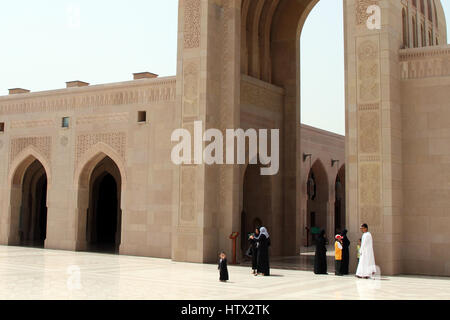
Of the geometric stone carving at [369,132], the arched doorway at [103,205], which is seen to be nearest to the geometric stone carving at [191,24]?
the geometric stone carving at [369,132]

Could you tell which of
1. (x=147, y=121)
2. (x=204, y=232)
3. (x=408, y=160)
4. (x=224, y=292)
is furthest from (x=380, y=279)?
(x=147, y=121)

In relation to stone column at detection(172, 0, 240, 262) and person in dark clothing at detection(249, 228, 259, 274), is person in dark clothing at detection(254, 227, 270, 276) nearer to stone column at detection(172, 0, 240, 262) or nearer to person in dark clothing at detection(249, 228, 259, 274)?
person in dark clothing at detection(249, 228, 259, 274)

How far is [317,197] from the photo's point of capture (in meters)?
21.9

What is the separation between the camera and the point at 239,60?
13062mm

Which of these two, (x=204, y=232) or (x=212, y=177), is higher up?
(x=212, y=177)

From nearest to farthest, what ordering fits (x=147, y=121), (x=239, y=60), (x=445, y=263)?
(x=445, y=263)
(x=239, y=60)
(x=147, y=121)

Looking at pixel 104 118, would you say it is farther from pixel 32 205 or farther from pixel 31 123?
pixel 32 205

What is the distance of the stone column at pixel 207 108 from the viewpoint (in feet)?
40.7

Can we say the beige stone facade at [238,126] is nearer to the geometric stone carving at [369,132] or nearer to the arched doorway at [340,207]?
the geometric stone carving at [369,132]

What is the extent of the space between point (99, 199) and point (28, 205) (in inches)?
98.7

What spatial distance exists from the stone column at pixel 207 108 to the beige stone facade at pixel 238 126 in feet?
0.09
